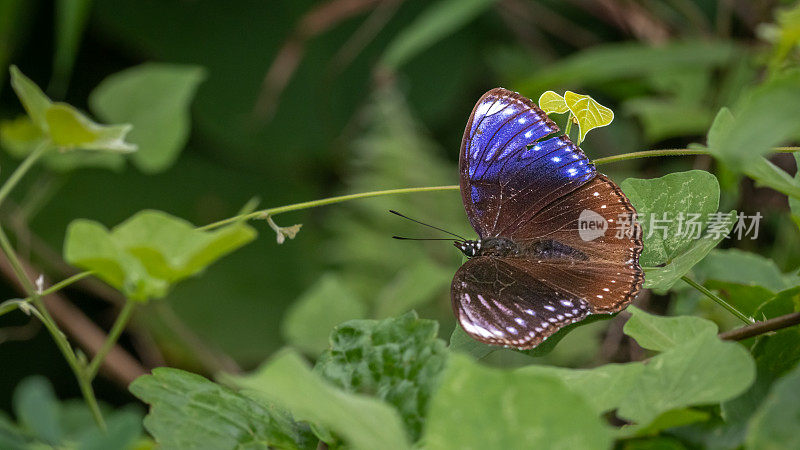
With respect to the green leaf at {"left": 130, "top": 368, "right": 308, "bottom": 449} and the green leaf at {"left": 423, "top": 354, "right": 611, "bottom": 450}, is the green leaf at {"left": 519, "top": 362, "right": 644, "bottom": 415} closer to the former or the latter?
the green leaf at {"left": 423, "top": 354, "right": 611, "bottom": 450}

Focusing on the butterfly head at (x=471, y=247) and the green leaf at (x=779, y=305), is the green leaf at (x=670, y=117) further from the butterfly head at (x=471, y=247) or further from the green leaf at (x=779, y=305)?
the green leaf at (x=779, y=305)

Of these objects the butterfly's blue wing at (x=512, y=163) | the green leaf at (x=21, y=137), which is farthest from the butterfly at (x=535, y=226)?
the green leaf at (x=21, y=137)

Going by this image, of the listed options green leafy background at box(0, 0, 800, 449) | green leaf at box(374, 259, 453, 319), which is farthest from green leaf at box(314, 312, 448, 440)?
green leaf at box(374, 259, 453, 319)

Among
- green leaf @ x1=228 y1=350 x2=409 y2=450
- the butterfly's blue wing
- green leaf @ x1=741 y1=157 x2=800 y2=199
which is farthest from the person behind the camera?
the butterfly's blue wing

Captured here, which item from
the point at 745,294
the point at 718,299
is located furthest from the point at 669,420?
the point at 745,294

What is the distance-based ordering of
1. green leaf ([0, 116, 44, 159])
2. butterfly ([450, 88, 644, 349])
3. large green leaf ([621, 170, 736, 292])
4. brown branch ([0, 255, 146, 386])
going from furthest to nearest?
brown branch ([0, 255, 146, 386]) < green leaf ([0, 116, 44, 159]) < butterfly ([450, 88, 644, 349]) < large green leaf ([621, 170, 736, 292])

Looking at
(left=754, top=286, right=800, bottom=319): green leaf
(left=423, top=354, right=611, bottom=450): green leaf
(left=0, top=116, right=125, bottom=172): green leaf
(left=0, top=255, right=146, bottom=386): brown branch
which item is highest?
(left=0, top=116, right=125, bottom=172): green leaf

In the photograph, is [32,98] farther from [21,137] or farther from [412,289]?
[412,289]
